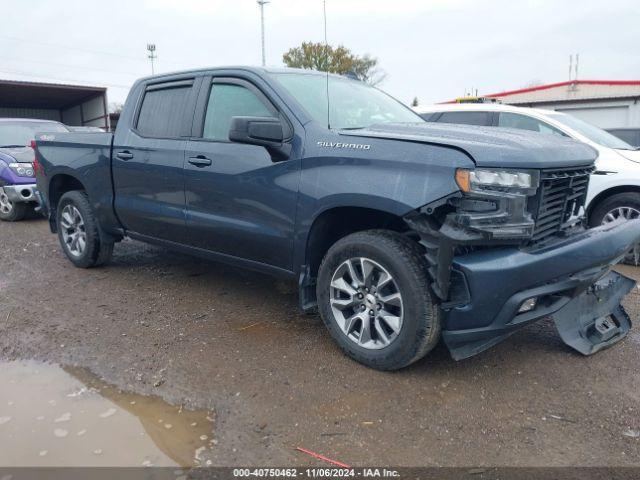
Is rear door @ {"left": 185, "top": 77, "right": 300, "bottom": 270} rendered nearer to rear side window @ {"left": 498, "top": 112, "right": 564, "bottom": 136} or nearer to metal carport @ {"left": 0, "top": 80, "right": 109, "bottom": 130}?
rear side window @ {"left": 498, "top": 112, "right": 564, "bottom": 136}

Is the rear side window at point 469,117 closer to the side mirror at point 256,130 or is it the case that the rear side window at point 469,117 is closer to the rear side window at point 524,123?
the rear side window at point 524,123

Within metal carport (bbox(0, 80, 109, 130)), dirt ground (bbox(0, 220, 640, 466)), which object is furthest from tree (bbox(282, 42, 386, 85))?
dirt ground (bbox(0, 220, 640, 466))

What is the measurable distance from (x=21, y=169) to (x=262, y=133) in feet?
22.9

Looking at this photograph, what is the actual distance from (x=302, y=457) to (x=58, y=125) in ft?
33.0

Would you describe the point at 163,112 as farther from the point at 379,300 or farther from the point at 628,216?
the point at 628,216

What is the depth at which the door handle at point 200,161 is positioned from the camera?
161 inches

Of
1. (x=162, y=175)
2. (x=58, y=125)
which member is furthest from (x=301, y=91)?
(x=58, y=125)

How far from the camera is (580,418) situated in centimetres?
288

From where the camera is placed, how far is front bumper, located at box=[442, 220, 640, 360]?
2.84 m

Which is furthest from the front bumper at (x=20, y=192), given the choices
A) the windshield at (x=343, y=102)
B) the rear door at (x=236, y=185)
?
the windshield at (x=343, y=102)

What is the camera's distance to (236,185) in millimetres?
3906

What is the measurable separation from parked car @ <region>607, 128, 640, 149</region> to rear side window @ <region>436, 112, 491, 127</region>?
15.4ft

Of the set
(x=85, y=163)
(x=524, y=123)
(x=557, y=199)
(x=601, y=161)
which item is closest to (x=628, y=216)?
(x=601, y=161)

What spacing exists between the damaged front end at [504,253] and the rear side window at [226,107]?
1.60 metres
